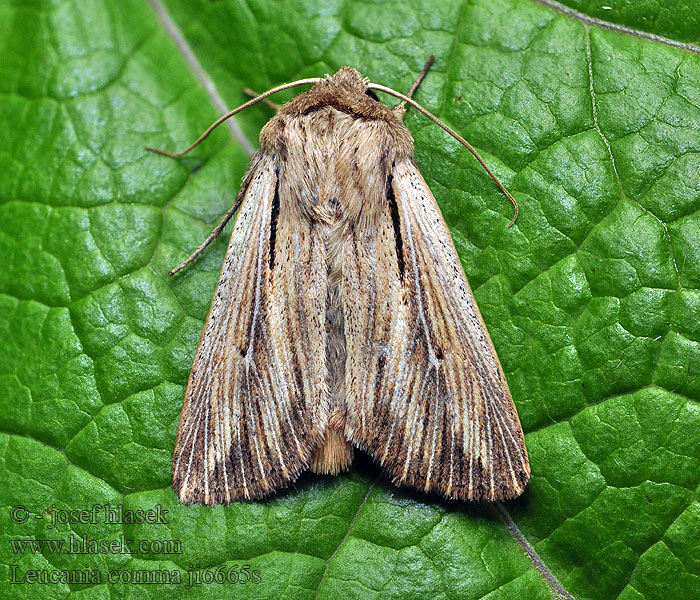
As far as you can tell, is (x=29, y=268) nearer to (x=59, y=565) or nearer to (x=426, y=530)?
(x=59, y=565)

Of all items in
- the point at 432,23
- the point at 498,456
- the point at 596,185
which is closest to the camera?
the point at 498,456

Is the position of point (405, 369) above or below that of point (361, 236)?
below

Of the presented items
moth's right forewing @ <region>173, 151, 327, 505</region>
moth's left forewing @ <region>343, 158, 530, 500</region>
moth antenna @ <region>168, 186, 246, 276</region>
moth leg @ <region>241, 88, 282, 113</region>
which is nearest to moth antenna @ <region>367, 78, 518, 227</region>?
moth's left forewing @ <region>343, 158, 530, 500</region>

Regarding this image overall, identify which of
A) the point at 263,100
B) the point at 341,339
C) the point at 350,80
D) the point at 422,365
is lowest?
the point at 422,365

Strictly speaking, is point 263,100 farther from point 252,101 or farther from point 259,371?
point 259,371

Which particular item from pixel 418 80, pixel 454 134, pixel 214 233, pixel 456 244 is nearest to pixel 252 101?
pixel 214 233

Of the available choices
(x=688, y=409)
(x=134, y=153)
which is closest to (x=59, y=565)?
(x=134, y=153)

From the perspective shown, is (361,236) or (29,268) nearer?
(361,236)
